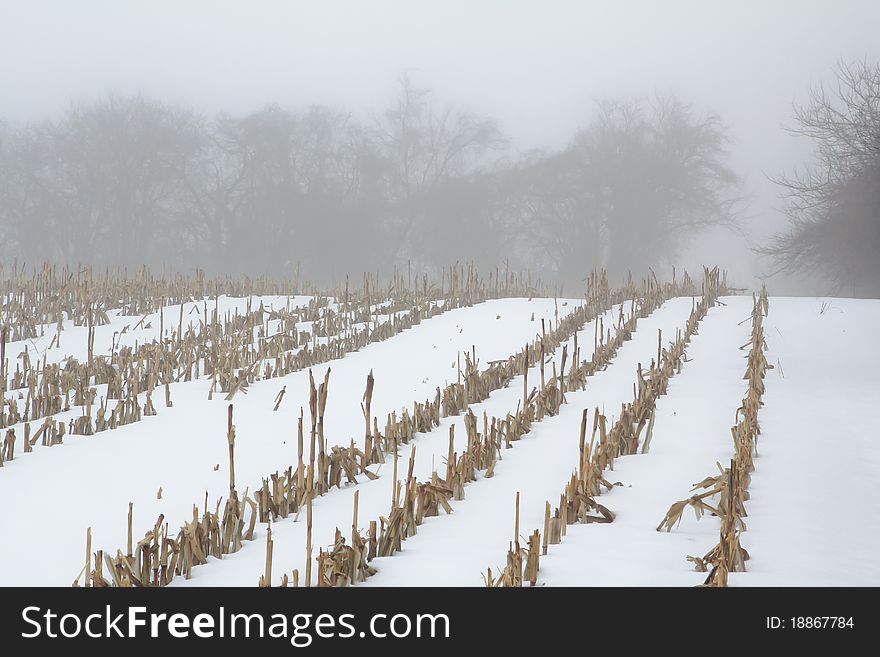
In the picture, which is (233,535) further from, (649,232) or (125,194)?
(125,194)

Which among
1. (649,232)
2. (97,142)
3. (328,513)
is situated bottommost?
(328,513)

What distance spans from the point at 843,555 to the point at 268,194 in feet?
124

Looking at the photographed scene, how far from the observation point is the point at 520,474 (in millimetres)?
6281

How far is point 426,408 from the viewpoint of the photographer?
27.2ft

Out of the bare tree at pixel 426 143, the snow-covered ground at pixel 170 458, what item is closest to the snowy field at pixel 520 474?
the snow-covered ground at pixel 170 458

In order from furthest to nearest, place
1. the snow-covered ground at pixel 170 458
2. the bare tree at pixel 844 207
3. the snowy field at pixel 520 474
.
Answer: the bare tree at pixel 844 207 → the snow-covered ground at pixel 170 458 → the snowy field at pixel 520 474

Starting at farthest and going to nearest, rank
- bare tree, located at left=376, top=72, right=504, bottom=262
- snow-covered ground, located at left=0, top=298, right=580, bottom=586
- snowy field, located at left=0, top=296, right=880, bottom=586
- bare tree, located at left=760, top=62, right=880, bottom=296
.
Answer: bare tree, located at left=376, top=72, right=504, bottom=262, bare tree, located at left=760, top=62, right=880, bottom=296, snow-covered ground, located at left=0, top=298, right=580, bottom=586, snowy field, located at left=0, top=296, right=880, bottom=586

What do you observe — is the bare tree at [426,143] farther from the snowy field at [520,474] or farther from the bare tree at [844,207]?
the snowy field at [520,474]

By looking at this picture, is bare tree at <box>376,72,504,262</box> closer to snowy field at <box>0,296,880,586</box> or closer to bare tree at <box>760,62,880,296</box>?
bare tree at <box>760,62,880,296</box>

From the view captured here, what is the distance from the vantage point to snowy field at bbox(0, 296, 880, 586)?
4.41 m

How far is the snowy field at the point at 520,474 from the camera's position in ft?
14.5

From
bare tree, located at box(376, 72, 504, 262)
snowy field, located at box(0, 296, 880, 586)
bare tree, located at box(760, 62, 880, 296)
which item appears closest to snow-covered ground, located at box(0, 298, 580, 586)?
snowy field, located at box(0, 296, 880, 586)

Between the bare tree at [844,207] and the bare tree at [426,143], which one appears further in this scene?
the bare tree at [426,143]

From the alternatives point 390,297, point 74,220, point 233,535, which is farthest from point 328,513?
point 74,220
